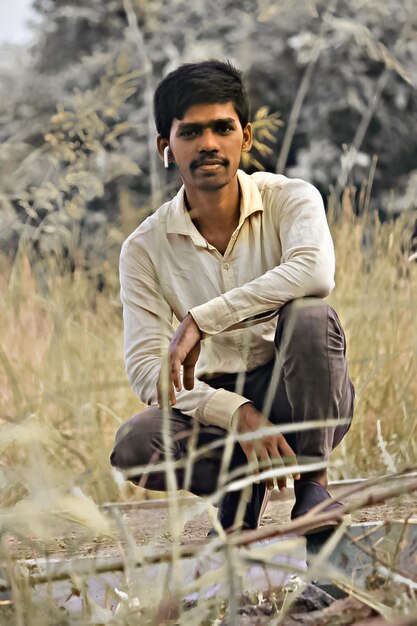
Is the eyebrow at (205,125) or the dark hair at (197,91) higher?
the dark hair at (197,91)

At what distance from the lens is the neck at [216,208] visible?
8.31ft

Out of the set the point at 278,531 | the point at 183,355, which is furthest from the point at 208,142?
the point at 278,531

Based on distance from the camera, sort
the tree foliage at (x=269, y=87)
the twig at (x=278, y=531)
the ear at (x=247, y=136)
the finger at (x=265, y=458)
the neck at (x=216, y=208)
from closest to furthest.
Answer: the twig at (x=278, y=531), the finger at (x=265, y=458), the neck at (x=216, y=208), the ear at (x=247, y=136), the tree foliage at (x=269, y=87)

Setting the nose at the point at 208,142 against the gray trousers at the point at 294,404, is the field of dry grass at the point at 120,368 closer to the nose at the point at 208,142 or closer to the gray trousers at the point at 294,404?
the gray trousers at the point at 294,404

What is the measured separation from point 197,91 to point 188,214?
0.28m

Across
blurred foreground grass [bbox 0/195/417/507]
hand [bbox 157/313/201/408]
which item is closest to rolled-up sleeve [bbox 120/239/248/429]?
hand [bbox 157/313/201/408]

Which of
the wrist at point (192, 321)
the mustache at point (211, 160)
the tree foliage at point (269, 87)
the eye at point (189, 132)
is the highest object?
the tree foliage at point (269, 87)

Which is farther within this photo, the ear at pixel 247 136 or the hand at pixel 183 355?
the ear at pixel 247 136

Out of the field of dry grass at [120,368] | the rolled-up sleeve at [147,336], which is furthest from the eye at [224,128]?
the field of dry grass at [120,368]

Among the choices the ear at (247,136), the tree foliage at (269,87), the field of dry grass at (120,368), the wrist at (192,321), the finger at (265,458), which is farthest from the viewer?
the tree foliage at (269,87)

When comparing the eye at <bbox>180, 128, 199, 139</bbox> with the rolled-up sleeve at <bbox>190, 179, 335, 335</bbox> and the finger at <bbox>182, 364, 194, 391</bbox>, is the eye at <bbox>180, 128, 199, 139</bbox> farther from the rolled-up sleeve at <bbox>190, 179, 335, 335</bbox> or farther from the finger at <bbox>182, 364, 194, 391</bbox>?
the finger at <bbox>182, 364, 194, 391</bbox>

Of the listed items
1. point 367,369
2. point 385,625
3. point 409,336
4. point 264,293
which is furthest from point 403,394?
point 385,625

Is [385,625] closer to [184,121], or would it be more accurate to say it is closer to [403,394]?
[184,121]

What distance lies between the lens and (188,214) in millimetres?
2549
